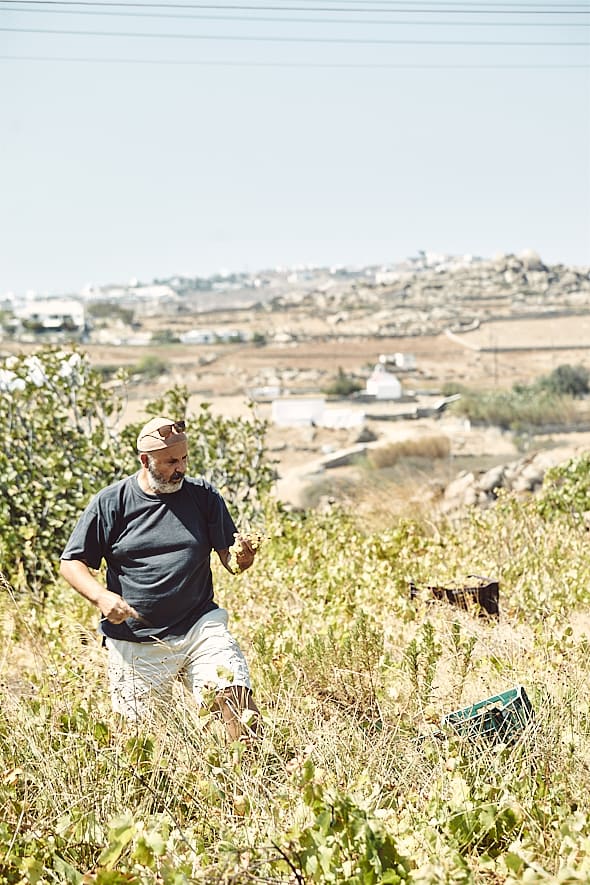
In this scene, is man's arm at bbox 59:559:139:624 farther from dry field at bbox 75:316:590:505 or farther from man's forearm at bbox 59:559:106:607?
dry field at bbox 75:316:590:505

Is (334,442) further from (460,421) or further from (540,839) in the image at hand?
(540,839)

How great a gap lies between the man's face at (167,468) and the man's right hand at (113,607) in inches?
18.7

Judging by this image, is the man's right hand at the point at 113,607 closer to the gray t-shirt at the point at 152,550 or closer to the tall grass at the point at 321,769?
the gray t-shirt at the point at 152,550

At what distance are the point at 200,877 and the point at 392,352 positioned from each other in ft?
189

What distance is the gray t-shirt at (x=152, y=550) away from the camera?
3.96m

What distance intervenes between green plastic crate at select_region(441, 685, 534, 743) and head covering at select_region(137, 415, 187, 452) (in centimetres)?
137

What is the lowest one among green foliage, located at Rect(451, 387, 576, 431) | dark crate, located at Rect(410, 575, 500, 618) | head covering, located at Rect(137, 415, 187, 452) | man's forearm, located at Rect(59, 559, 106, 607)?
green foliage, located at Rect(451, 387, 576, 431)

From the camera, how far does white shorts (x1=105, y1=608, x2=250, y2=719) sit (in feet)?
12.6

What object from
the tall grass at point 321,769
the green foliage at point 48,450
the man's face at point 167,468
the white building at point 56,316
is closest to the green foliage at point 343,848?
the tall grass at point 321,769

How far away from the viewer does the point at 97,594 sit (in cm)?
378

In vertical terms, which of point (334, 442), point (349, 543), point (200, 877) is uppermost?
point (200, 877)

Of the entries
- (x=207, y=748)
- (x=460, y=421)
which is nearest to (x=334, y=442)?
(x=460, y=421)

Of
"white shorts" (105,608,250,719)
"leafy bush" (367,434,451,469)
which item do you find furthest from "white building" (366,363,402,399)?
"white shorts" (105,608,250,719)

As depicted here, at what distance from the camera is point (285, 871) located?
257 cm
